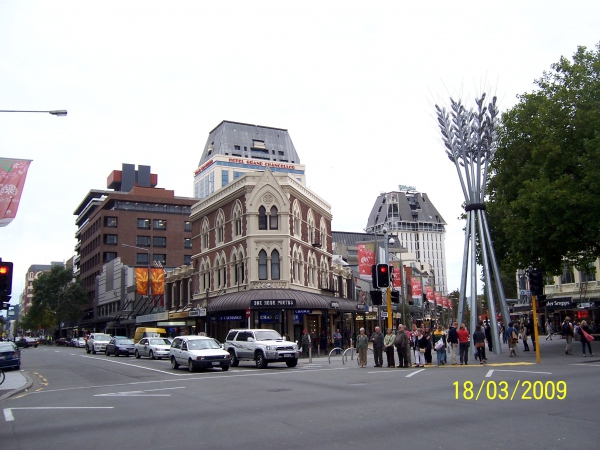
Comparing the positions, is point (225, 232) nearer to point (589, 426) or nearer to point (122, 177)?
point (589, 426)

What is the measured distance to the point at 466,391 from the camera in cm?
1390

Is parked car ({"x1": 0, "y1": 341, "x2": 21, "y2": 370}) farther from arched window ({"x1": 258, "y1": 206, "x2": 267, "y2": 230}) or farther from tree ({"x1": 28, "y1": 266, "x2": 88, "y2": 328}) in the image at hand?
tree ({"x1": 28, "y1": 266, "x2": 88, "y2": 328})

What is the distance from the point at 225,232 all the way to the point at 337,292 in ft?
45.9

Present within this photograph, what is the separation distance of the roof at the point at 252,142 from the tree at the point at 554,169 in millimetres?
105093

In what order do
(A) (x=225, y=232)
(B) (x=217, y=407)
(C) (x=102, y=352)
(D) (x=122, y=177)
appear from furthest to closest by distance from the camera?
(D) (x=122, y=177) → (C) (x=102, y=352) → (A) (x=225, y=232) → (B) (x=217, y=407)

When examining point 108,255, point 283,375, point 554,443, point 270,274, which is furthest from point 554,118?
point 108,255

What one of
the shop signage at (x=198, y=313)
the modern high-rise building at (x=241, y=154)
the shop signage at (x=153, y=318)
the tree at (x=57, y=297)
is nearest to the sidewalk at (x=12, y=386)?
the shop signage at (x=198, y=313)

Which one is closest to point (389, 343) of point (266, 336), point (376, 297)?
point (376, 297)

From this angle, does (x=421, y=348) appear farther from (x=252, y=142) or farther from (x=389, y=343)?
(x=252, y=142)

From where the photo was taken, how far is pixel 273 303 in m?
37.4

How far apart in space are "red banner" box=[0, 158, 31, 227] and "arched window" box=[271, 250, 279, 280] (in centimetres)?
2509

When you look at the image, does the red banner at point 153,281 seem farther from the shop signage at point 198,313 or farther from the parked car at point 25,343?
the parked car at point 25,343

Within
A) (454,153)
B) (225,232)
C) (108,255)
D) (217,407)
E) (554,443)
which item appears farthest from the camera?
(108,255)

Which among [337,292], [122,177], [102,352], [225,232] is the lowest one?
[102,352]
